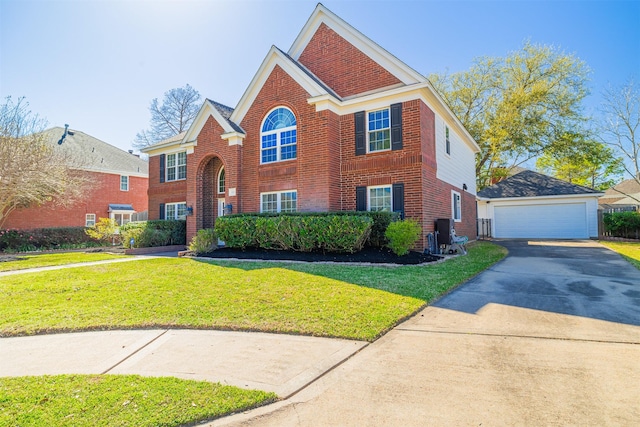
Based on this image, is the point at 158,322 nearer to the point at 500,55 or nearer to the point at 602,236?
the point at 602,236

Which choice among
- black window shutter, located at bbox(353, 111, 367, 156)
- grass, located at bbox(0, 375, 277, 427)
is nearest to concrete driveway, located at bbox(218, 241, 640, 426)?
grass, located at bbox(0, 375, 277, 427)

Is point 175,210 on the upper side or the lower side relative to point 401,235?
upper

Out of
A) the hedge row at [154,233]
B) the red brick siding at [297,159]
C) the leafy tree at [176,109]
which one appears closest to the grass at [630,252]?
the red brick siding at [297,159]

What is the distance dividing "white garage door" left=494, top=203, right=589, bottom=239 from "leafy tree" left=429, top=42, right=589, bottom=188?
21.7 feet

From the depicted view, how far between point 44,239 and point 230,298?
17662 millimetres

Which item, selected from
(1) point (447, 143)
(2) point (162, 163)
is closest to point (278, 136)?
(1) point (447, 143)

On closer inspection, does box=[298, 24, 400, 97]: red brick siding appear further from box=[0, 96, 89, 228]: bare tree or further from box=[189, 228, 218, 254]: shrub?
box=[0, 96, 89, 228]: bare tree

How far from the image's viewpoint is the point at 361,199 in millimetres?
12820

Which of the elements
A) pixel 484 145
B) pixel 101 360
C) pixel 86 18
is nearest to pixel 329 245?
pixel 101 360

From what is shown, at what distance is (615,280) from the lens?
7.23 meters

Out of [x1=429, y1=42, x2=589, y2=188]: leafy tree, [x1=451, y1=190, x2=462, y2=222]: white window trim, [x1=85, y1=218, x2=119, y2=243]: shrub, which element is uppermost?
[x1=429, y1=42, x2=589, y2=188]: leafy tree

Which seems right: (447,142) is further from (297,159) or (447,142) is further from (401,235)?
(401,235)

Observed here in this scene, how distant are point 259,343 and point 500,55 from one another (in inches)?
1263

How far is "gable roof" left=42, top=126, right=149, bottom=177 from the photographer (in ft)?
79.7
